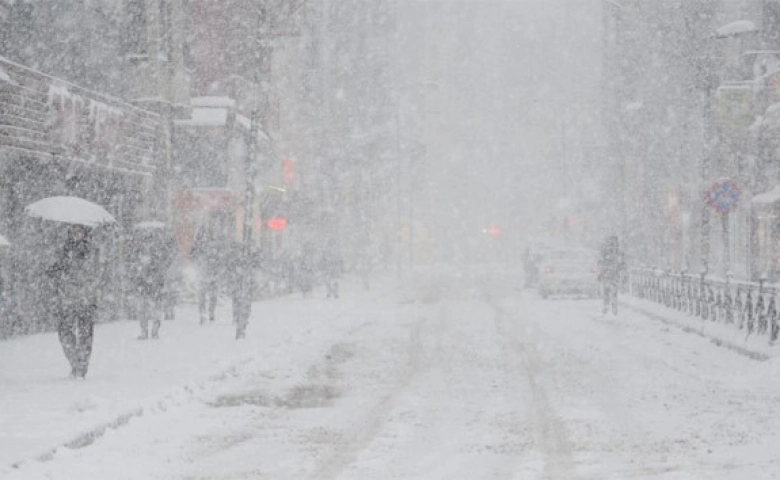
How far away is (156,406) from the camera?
12.1 m

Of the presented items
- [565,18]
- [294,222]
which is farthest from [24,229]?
[565,18]

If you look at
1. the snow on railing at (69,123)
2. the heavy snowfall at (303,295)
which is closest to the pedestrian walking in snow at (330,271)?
the heavy snowfall at (303,295)

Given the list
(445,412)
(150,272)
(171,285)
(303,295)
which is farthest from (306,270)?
(445,412)

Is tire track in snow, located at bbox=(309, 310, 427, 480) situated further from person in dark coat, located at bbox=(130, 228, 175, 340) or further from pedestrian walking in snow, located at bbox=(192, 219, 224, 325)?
pedestrian walking in snow, located at bbox=(192, 219, 224, 325)

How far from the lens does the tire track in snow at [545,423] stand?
8750 millimetres

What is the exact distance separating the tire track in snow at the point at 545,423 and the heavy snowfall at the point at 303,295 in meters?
0.06

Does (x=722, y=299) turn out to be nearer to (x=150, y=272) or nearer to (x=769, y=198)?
(x=150, y=272)

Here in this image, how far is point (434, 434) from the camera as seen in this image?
413 inches

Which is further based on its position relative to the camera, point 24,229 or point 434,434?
point 24,229

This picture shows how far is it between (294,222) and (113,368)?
3603 cm

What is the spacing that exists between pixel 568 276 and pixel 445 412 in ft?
83.3

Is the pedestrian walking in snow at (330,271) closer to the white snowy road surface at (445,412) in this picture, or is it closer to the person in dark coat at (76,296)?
the white snowy road surface at (445,412)

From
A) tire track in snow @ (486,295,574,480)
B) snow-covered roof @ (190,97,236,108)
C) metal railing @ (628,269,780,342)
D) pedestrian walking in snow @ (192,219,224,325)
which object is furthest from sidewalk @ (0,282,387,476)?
snow-covered roof @ (190,97,236,108)

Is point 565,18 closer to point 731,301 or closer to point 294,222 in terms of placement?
point 294,222
